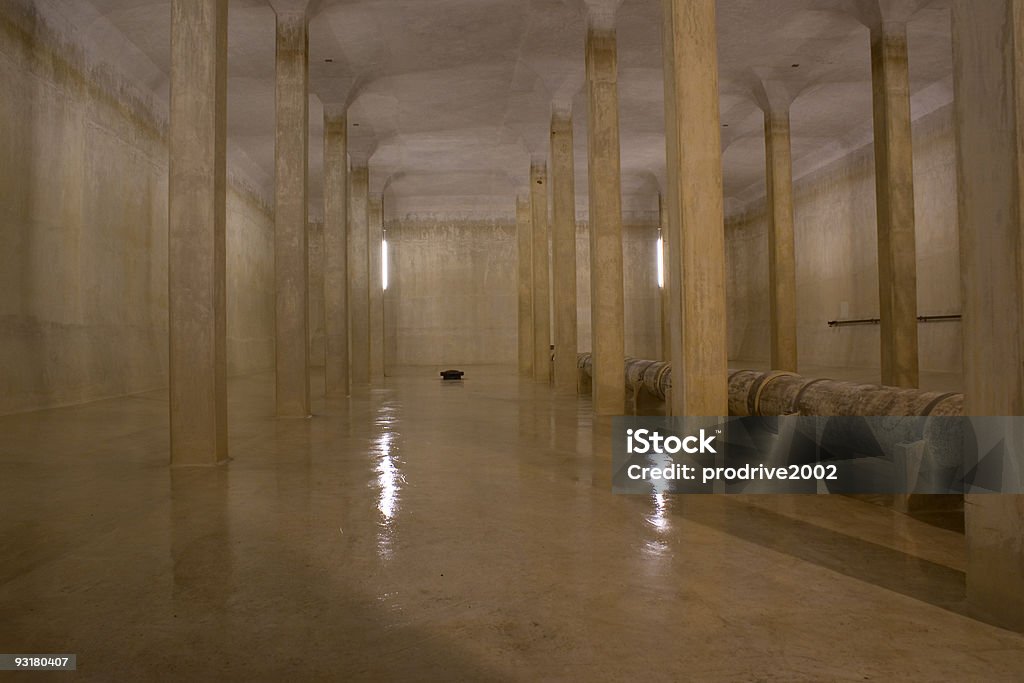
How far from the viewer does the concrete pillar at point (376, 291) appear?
1003 inches

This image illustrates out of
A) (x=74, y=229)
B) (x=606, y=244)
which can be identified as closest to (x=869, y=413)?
(x=606, y=244)

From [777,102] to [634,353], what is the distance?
676 inches

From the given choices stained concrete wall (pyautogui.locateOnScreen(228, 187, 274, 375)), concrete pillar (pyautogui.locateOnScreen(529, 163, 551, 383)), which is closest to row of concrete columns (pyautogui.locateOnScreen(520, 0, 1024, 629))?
concrete pillar (pyautogui.locateOnScreen(529, 163, 551, 383))

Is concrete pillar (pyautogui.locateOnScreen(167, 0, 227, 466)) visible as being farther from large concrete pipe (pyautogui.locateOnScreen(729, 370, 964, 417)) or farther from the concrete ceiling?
the concrete ceiling

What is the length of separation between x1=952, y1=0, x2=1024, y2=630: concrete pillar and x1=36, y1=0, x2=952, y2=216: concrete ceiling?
11061 millimetres

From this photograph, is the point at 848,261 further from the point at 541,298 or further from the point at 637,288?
the point at 541,298

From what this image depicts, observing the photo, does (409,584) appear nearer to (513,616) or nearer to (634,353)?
(513,616)

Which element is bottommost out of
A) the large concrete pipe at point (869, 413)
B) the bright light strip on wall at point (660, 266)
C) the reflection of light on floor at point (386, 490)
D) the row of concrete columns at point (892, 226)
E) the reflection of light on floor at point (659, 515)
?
the reflection of light on floor at point (659, 515)

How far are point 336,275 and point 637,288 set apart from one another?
2087 centimetres

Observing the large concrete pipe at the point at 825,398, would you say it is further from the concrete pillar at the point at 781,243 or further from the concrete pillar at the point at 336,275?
the concrete pillar at the point at 781,243

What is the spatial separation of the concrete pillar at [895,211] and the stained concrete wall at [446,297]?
2096 centimetres

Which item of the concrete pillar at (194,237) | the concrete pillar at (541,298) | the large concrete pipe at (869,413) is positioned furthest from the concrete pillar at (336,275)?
the large concrete pipe at (869,413)

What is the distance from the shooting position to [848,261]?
2542 cm

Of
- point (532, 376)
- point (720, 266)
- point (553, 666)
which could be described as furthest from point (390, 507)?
point (532, 376)
